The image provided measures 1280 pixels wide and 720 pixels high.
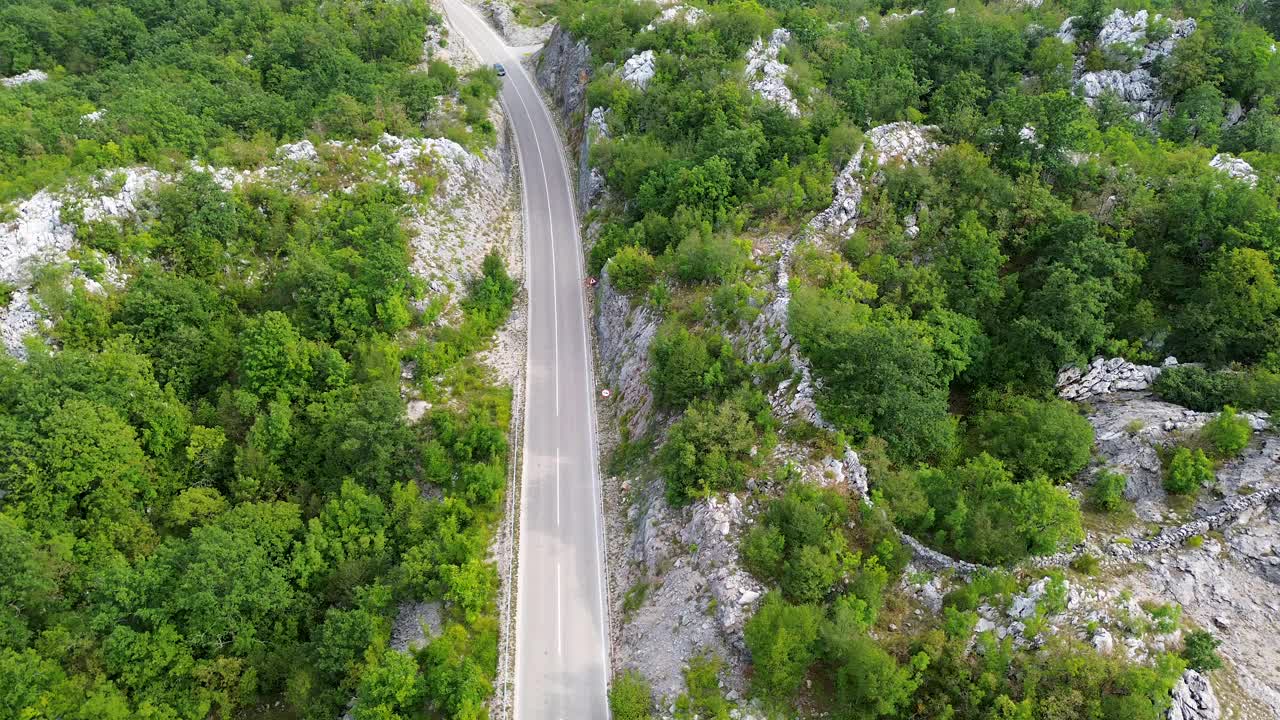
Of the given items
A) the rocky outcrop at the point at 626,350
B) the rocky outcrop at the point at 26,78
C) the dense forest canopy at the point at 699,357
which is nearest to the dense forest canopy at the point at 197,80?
the dense forest canopy at the point at 699,357

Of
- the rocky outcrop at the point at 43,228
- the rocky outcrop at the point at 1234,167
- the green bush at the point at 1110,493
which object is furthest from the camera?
the rocky outcrop at the point at 1234,167

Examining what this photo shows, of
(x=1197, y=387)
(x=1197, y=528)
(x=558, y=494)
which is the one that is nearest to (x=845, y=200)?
(x=1197, y=387)

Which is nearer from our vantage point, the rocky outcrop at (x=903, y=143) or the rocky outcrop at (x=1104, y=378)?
the rocky outcrop at (x=1104, y=378)

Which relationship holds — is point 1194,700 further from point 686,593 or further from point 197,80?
point 197,80

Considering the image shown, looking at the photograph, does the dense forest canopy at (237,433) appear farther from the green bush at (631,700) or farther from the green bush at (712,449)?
the green bush at (712,449)

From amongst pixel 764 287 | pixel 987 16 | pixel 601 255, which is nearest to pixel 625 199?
pixel 601 255

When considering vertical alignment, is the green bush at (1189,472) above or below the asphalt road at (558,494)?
above
